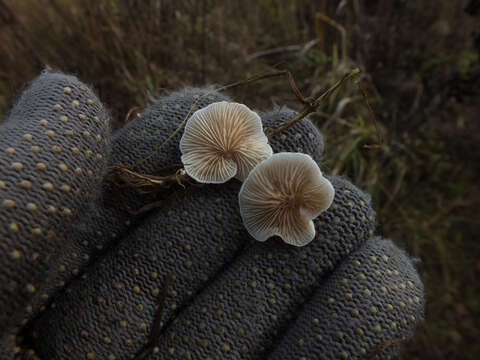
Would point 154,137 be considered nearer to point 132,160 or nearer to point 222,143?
point 132,160

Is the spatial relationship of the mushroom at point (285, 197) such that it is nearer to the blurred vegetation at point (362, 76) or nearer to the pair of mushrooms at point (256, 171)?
the pair of mushrooms at point (256, 171)

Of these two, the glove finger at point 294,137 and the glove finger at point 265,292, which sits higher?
the glove finger at point 294,137

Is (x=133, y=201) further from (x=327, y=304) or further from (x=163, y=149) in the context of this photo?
(x=327, y=304)

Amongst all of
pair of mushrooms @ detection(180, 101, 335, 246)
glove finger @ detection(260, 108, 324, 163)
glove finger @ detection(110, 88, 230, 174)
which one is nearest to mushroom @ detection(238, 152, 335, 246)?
pair of mushrooms @ detection(180, 101, 335, 246)

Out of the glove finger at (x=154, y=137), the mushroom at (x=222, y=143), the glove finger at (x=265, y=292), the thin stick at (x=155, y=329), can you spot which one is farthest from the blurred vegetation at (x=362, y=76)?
the thin stick at (x=155, y=329)

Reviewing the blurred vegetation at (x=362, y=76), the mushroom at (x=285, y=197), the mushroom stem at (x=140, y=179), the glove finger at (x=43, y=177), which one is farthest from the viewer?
the blurred vegetation at (x=362, y=76)

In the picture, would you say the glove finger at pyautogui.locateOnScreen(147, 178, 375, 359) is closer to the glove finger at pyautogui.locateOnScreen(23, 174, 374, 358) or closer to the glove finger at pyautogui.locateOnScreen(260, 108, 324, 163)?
the glove finger at pyautogui.locateOnScreen(23, 174, 374, 358)

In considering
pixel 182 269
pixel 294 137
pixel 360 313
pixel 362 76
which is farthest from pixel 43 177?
pixel 362 76
